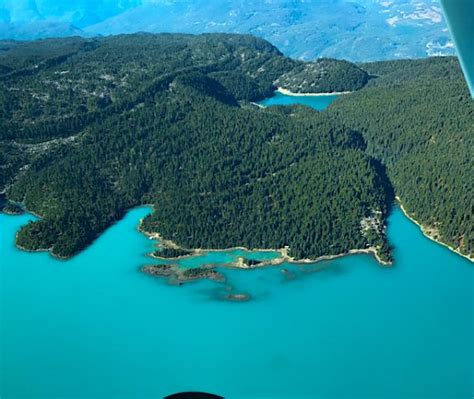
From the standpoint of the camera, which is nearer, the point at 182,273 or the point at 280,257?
the point at 182,273

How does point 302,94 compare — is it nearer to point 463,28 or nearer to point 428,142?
point 428,142

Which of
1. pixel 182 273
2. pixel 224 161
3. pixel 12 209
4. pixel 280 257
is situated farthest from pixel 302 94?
pixel 182 273

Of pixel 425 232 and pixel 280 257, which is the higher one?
pixel 280 257

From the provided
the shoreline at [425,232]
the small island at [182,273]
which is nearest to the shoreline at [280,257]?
the small island at [182,273]

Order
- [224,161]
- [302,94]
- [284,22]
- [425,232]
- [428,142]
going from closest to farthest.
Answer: [425,232] < [224,161] < [428,142] < [302,94] < [284,22]

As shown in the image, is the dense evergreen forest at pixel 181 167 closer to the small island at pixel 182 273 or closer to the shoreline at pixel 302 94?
the small island at pixel 182 273

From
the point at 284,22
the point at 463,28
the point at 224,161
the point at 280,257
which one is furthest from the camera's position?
the point at 284,22

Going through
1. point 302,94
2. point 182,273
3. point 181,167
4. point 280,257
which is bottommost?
point 302,94
